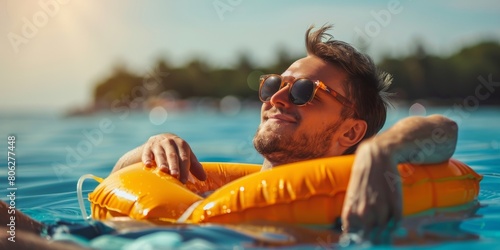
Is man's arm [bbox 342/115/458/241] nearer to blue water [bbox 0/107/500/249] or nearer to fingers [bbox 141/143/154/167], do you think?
blue water [bbox 0/107/500/249]

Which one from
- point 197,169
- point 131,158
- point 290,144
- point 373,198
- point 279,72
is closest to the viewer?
point 373,198

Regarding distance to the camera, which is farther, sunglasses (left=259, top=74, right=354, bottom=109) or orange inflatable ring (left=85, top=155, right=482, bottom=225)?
sunglasses (left=259, top=74, right=354, bottom=109)

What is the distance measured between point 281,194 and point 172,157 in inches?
38.0

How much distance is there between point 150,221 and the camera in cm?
334

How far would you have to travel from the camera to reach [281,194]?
3.12m

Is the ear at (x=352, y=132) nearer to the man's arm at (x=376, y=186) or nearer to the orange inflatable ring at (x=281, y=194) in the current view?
the orange inflatable ring at (x=281, y=194)

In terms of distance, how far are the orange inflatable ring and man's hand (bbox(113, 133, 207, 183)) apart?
0.13m

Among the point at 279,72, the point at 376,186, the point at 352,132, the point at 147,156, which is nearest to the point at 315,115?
the point at 352,132

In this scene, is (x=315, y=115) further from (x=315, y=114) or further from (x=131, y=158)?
(x=131, y=158)

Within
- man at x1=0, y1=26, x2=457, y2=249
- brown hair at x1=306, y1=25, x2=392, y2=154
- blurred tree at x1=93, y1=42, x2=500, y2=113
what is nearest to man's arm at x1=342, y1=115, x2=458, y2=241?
man at x1=0, y1=26, x2=457, y2=249

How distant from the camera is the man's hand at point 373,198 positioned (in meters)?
2.73

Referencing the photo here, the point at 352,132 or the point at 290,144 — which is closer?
the point at 290,144

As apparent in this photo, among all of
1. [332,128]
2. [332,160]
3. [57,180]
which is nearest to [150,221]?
[332,160]

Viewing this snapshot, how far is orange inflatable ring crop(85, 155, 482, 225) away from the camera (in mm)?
3105
